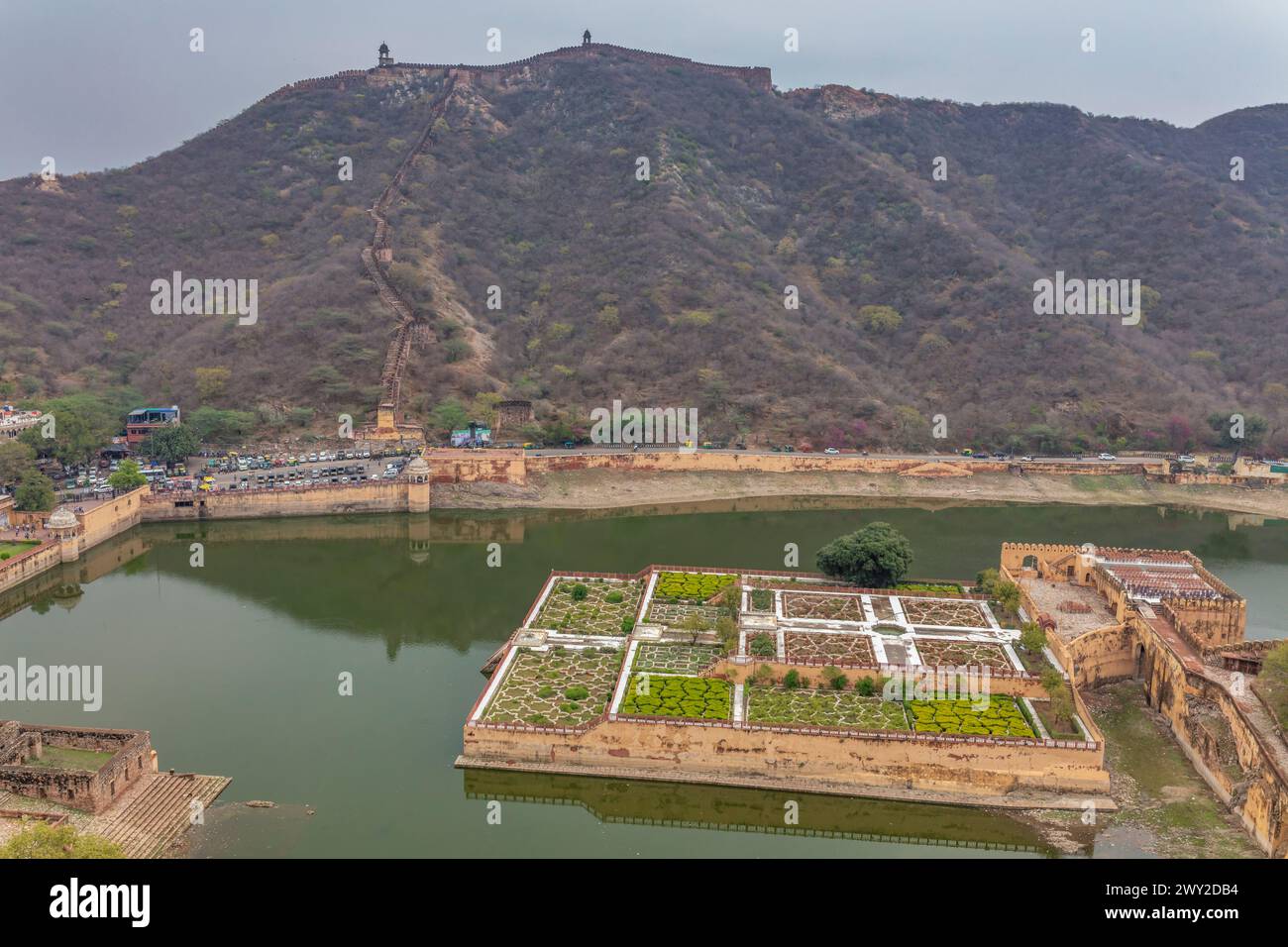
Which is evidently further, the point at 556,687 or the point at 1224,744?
the point at 556,687

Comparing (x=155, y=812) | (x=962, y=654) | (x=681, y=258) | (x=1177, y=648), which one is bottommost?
(x=155, y=812)

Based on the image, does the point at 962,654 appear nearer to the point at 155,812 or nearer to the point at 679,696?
the point at 679,696

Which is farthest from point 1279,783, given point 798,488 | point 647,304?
point 647,304

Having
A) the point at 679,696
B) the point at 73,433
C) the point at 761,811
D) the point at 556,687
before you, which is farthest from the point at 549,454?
the point at 761,811

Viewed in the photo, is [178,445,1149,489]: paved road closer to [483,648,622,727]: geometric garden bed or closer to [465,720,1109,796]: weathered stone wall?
[483,648,622,727]: geometric garden bed

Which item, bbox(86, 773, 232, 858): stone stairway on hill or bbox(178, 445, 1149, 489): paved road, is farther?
bbox(178, 445, 1149, 489): paved road

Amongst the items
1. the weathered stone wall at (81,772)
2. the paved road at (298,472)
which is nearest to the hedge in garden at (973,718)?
the weathered stone wall at (81,772)

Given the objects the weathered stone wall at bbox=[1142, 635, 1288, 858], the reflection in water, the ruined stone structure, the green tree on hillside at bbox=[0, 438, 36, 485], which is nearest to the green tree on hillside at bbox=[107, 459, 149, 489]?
the green tree on hillside at bbox=[0, 438, 36, 485]

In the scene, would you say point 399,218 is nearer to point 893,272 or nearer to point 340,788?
point 893,272
